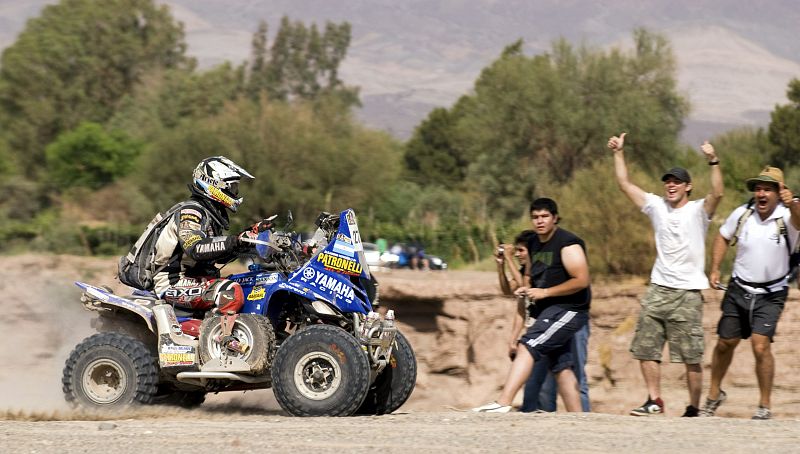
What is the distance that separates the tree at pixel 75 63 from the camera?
84688 millimetres

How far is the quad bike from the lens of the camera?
9.13 metres

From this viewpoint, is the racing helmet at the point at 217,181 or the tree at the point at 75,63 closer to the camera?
the racing helmet at the point at 217,181

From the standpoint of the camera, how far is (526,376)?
30.2 ft

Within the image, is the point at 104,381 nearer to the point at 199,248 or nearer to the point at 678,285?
the point at 199,248

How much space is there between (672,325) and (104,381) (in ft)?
15.7

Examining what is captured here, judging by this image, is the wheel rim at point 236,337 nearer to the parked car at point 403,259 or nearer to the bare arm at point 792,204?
the bare arm at point 792,204

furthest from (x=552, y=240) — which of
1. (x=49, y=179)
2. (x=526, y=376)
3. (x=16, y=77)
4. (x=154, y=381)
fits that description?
(x=16, y=77)

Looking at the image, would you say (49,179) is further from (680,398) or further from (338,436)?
(338,436)

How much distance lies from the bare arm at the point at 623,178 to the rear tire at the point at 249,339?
10.5 ft

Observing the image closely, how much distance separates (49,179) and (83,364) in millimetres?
55981

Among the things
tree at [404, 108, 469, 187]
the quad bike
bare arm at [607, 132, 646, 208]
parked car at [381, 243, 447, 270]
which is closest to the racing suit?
the quad bike

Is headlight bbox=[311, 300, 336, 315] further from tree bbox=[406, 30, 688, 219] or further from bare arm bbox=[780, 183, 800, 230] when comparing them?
tree bbox=[406, 30, 688, 219]

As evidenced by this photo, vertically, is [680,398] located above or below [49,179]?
below

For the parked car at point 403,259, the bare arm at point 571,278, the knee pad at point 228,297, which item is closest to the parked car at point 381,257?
the parked car at point 403,259
